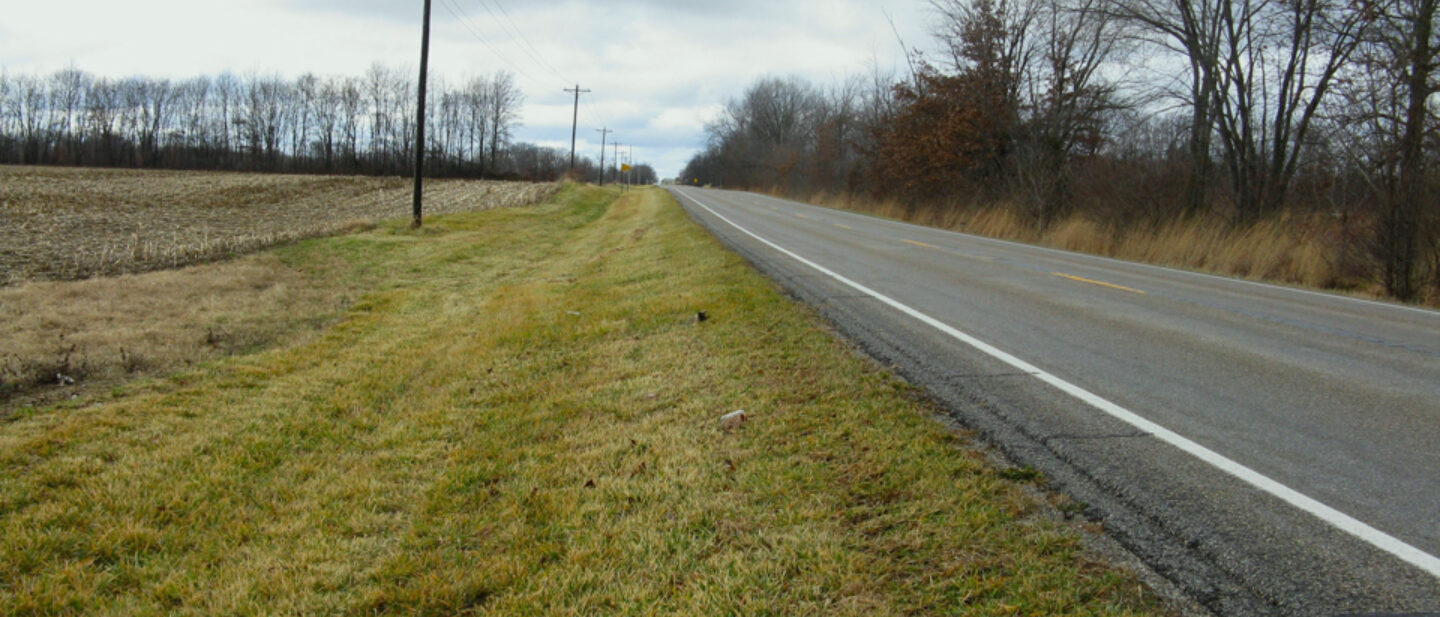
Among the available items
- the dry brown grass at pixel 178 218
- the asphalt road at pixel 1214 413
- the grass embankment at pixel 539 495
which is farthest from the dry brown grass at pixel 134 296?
the asphalt road at pixel 1214 413

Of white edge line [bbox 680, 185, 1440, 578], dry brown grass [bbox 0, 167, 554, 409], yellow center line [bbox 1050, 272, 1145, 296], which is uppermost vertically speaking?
yellow center line [bbox 1050, 272, 1145, 296]

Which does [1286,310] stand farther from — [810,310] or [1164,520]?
[1164,520]

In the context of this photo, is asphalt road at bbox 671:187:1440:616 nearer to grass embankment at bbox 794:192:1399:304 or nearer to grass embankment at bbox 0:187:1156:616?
grass embankment at bbox 0:187:1156:616

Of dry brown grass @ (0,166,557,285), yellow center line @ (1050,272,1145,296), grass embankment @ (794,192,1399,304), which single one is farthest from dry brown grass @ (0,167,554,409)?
grass embankment @ (794,192,1399,304)

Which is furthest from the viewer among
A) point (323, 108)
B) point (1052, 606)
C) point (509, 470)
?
point (323, 108)

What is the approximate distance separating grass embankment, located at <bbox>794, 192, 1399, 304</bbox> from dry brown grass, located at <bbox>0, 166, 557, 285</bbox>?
18.9 metres

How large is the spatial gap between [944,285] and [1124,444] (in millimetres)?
5613

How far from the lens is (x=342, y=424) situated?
207 inches

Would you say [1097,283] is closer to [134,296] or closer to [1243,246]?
[1243,246]

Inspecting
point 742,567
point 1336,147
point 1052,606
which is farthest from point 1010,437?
point 1336,147

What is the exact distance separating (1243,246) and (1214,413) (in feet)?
38.6

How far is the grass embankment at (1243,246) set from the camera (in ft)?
38.6

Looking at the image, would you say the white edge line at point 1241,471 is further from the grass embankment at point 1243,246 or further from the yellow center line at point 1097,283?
the grass embankment at point 1243,246

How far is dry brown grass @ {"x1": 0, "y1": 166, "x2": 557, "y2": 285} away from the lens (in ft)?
46.4
